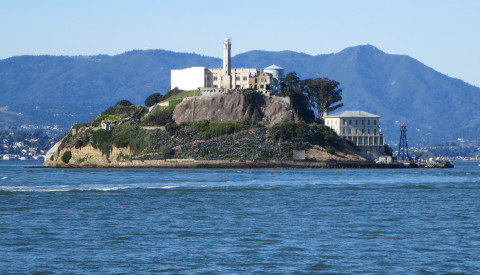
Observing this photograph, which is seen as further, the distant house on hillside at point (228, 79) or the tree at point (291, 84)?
the tree at point (291, 84)

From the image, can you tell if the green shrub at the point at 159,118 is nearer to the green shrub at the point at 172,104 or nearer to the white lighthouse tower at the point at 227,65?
the green shrub at the point at 172,104

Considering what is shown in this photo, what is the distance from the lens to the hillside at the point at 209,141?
447ft

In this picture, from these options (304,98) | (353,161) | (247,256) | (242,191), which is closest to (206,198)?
(242,191)

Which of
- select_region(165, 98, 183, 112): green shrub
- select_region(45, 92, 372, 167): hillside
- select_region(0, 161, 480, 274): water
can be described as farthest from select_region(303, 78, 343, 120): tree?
select_region(0, 161, 480, 274): water

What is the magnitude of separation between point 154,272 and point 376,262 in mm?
8069

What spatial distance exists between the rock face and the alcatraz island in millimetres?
163

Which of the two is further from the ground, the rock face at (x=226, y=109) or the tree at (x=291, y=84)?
the tree at (x=291, y=84)

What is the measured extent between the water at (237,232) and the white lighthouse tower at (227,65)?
3449 inches

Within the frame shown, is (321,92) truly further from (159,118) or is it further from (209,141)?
(159,118)

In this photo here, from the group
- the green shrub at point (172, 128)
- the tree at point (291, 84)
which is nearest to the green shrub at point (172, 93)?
the green shrub at point (172, 128)

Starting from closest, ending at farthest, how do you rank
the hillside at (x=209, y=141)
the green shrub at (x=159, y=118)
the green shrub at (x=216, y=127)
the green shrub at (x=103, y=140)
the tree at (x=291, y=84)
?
the hillside at (x=209, y=141) → the green shrub at (x=216, y=127) → the green shrub at (x=103, y=140) → the green shrub at (x=159, y=118) → the tree at (x=291, y=84)

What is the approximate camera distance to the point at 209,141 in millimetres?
138375

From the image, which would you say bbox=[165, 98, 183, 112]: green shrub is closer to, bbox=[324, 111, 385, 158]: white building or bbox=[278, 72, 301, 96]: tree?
bbox=[278, 72, 301, 96]: tree

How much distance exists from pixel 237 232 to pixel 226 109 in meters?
107
